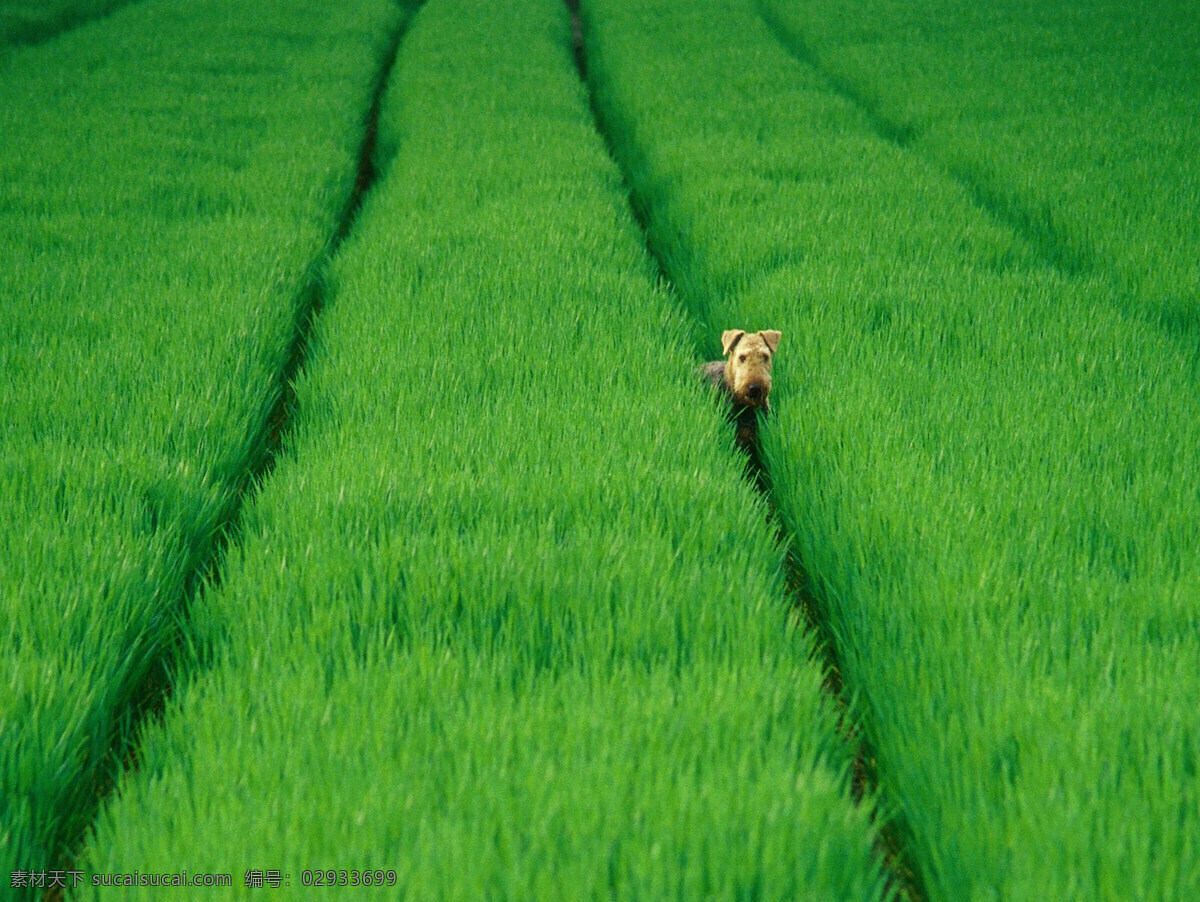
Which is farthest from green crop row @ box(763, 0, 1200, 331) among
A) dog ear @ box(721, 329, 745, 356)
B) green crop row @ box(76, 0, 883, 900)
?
green crop row @ box(76, 0, 883, 900)

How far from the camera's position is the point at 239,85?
22.8 ft

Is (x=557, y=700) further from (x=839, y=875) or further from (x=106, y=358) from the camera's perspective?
(x=106, y=358)

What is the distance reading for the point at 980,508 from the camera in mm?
2100

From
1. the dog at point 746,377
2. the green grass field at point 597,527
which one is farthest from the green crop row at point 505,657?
the dog at point 746,377

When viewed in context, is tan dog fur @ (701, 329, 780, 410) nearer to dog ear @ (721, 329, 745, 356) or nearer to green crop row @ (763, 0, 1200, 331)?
dog ear @ (721, 329, 745, 356)

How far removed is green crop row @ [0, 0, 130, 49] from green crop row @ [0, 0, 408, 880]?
2203 mm

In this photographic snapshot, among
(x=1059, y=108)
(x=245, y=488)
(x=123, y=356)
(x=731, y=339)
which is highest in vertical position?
(x=1059, y=108)

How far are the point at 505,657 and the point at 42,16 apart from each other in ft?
34.4

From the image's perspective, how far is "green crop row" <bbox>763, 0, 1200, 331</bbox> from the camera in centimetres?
403

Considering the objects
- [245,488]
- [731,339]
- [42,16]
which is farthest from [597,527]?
[42,16]

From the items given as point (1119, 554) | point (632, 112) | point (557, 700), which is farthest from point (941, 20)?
point (557, 700)

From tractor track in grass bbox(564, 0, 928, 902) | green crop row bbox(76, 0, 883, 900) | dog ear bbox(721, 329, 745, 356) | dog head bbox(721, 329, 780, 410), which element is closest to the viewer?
green crop row bbox(76, 0, 883, 900)

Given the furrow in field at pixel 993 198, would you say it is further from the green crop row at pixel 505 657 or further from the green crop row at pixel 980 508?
the green crop row at pixel 505 657

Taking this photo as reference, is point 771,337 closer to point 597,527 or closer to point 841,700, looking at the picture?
point 597,527
